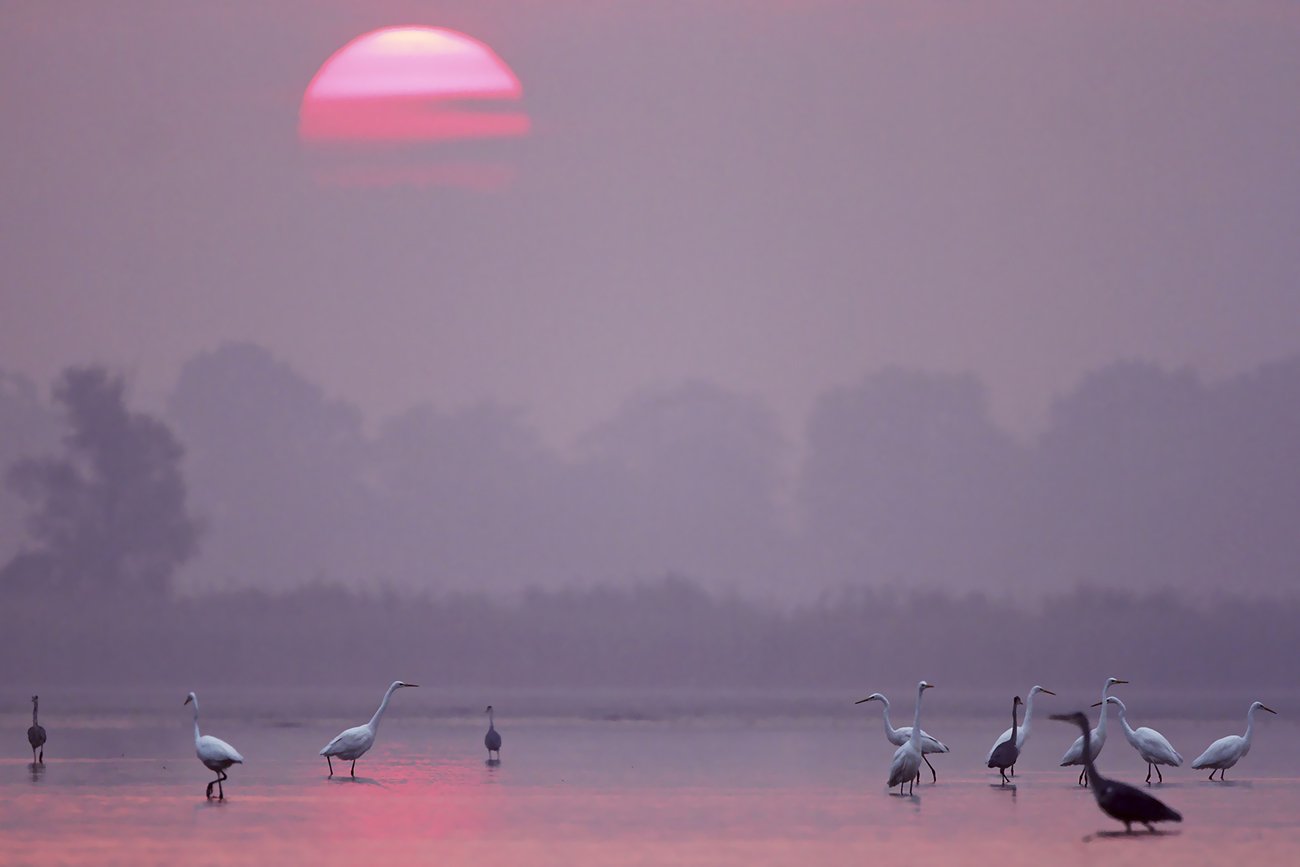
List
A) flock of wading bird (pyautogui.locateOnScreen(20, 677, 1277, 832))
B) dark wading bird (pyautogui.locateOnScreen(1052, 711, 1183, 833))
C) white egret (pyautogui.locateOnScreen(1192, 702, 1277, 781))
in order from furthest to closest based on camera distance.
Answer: white egret (pyautogui.locateOnScreen(1192, 702, 1277, 781)), flock of wading bird (pyautogui.locateOnScreen(20, 677, 1277, 832)), dark wading bird (pyautogui.locateOnScreen(1052, 711, 1183, 833))

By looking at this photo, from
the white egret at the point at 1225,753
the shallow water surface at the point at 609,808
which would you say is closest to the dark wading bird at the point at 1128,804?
the shallow water surface at the point at 609,808

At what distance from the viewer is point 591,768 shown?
91.5 ft

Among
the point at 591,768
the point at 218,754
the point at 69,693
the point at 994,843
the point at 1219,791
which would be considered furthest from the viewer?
the point at 69,693

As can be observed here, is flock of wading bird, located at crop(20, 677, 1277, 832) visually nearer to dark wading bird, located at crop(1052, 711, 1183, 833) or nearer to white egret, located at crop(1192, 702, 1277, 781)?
white egret, located at crop(1192, 702, 1277, 781)

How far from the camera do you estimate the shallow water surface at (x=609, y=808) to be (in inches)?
669

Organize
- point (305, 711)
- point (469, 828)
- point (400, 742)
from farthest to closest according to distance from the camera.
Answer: point (305, 711) → point (400, 742) → point (469, 828)

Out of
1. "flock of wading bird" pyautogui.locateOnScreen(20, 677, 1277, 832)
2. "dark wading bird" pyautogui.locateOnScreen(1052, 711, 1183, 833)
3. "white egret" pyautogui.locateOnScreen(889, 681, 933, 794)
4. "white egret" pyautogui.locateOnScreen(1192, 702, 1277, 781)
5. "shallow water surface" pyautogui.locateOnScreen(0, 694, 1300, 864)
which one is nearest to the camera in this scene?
"shallow water surface" pyautogui.locateOnScreen(0, 694, 1300, 864)

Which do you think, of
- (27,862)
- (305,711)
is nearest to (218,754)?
→ (27,862)

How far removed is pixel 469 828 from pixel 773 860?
12.7ft

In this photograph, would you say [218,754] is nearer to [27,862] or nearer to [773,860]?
[27,862]

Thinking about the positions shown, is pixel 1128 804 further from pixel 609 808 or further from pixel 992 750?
pixel 992 750

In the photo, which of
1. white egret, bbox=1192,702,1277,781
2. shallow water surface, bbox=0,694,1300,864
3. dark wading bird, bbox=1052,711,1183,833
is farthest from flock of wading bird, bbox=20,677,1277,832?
Answer: dark wading bird, bbox=1052,711,1183,833

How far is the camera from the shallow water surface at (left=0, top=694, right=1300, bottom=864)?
16984 millimetres

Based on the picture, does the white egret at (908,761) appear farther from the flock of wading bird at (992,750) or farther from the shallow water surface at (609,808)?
the shallow water surface at (609,808)
